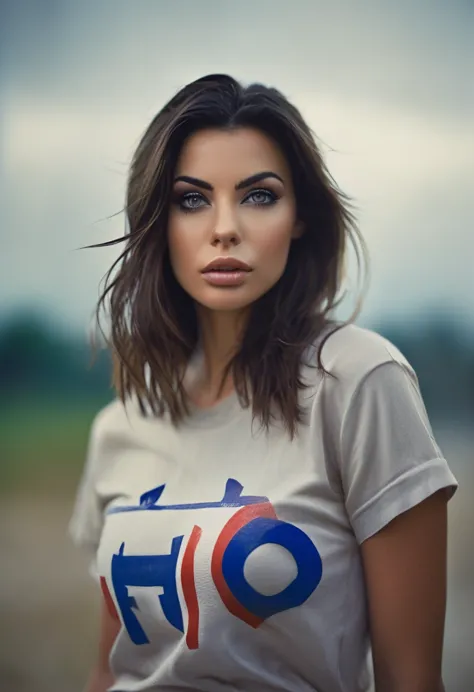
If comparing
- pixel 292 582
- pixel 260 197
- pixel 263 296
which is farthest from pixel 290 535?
pixel 260 197

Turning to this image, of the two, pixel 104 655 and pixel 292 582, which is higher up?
pixel 292 582

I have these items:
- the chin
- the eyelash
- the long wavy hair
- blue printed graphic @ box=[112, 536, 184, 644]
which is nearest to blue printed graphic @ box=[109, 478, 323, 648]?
blue printed graphic @ box=[112, 536, 184, 644]

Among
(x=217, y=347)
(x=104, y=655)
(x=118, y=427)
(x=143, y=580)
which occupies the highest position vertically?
(x=217, y=347)

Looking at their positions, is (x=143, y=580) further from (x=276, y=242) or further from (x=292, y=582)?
(x=276, y=242)

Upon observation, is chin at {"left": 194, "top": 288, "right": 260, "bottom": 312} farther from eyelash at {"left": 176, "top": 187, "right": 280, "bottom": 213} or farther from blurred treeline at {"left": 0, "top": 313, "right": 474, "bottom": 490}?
blurred treeline at {"left": 0, "top": 313, "right": 474, "bottom": 490}

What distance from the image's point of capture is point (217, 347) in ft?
3.74

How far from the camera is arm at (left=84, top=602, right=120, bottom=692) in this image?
3.78 feet

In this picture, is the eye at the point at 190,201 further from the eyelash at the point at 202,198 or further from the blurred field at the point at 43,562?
the blurred field at the point at 43,562

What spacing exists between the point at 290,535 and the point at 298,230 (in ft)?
1.25

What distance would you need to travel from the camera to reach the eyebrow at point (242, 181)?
3.43 ft

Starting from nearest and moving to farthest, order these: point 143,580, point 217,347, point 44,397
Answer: point 143,580 → point 217,347 → point 44,397

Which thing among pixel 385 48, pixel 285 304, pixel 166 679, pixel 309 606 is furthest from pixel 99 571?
pixel 385 48

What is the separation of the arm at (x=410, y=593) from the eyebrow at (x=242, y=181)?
1.40 ft

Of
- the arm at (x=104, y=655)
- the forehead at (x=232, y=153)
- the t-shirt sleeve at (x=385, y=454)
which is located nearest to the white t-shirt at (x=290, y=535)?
the t-shirt sleeve at (x=385, y=454)
